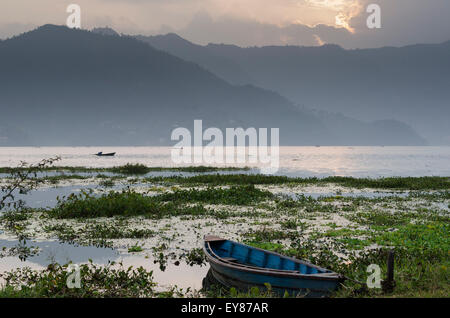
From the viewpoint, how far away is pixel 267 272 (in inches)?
Result: 446

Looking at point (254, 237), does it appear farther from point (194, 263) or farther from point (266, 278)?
point (266, 278)

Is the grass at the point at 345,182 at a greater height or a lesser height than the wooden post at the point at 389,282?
lesser

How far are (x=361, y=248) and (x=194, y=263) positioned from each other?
683cm

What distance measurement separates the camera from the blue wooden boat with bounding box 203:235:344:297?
10.8 meters

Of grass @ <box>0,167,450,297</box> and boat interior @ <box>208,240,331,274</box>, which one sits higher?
boat interior @ <box>208,240,331,274</box>

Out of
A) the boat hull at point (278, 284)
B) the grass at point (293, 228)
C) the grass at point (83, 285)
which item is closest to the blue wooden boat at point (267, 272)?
the boat hull at point (278, 284)

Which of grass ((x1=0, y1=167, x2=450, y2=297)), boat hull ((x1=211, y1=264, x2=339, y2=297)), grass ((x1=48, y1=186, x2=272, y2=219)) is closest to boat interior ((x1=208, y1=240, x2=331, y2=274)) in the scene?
boat hull ((x1=211, y1=264, x2=339, y2=297))

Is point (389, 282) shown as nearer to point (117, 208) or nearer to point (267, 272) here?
point (267, 272)

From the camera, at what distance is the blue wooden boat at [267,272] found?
424 inches

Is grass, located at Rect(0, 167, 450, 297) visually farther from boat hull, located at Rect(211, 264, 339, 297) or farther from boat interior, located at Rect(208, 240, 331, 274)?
boat interior, located at Rect(208, 240, 331, 274)

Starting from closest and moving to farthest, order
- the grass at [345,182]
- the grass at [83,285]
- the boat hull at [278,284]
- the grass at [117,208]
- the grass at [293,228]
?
Answer: the boat hull at [278,284] → the grass at [83,285] → the grass at [293,228] → the grass at [117,208] → the grass at [345,182]

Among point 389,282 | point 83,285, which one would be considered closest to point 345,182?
point 389,282

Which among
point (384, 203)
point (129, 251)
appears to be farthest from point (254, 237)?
point (384, 203)

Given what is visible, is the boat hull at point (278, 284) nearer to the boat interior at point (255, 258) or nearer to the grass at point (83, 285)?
the boat interior at point (255, 258)
